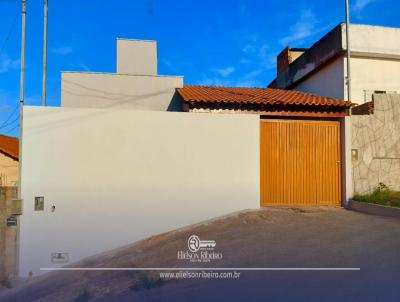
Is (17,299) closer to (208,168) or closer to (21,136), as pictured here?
(21,136)

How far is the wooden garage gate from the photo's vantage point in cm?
863

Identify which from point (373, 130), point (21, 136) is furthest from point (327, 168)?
point (21, 136)

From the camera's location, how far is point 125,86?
12617 millimetres

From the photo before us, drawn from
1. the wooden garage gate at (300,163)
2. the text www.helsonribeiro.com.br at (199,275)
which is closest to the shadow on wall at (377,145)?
the wooden garage gate at (300,163)

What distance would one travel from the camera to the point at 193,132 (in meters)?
7.67

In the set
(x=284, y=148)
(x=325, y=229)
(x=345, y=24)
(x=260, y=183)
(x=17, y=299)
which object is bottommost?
(x=17, y=299)

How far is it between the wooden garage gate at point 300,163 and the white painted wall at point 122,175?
84cm

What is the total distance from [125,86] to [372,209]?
366 inches

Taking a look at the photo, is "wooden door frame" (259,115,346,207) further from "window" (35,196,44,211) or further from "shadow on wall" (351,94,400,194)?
"window" (35,196,44,211)

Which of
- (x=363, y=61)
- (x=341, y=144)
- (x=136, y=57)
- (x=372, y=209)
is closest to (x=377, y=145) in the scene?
(x=341, y=144)

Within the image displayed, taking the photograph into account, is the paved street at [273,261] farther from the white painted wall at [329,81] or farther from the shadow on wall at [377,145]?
the white painted wall at [329,81]

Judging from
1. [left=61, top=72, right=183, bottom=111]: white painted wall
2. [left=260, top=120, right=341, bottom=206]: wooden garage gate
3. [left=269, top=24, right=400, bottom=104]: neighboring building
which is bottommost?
[left=260, top=120, right=341, bottom=206]: wooden garage gate

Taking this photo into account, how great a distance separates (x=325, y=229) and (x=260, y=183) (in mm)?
2045

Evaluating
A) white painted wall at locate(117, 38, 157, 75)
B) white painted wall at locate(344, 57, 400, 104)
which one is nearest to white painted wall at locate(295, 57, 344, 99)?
white painted wall at locate(344, 57, 400, 104)
